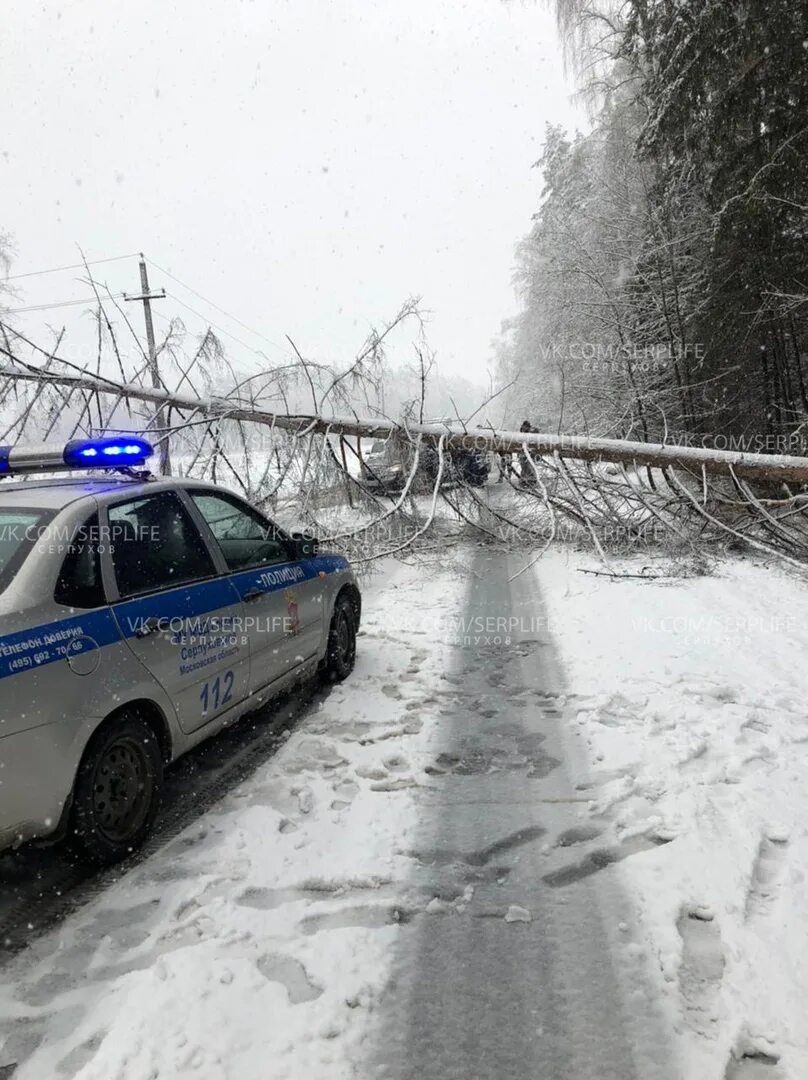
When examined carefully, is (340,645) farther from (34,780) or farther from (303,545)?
(34,780)

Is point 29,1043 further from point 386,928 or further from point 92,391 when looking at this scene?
point 92,391

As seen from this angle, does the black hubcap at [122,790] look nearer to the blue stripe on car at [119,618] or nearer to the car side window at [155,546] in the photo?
the blue stripe on car at [119,618]

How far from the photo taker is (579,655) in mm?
5656

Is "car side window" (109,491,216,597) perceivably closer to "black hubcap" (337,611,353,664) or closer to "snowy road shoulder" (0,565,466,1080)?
"snowy road shoulder" (0,565,466,1080)

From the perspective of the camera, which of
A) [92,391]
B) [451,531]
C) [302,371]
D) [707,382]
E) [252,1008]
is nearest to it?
[252,1008]

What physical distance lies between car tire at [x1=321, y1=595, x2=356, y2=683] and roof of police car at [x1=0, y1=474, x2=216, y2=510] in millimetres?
1844

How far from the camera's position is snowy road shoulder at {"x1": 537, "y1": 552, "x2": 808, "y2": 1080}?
6.79 feet

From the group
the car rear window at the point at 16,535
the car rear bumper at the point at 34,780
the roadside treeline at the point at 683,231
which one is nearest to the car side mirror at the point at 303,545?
the car rear window at the point at 16,535

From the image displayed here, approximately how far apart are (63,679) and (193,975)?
1.20m

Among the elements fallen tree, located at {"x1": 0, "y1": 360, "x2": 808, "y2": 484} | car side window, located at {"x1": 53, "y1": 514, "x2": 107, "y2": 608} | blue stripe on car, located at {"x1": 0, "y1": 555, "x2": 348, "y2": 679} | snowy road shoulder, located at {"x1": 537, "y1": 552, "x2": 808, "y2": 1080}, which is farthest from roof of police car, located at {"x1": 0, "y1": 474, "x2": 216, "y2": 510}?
fallen tree, located at {"x1": 0, "y1": 360, "x2": 808, "y2": 484}

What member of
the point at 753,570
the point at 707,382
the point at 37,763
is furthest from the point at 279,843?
the point at 707,382

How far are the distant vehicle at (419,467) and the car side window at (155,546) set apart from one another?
12.8 ft

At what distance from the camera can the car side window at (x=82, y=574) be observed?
274 centimetres

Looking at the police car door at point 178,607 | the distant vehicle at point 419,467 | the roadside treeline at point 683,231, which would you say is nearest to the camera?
the police car door at point 178,607
